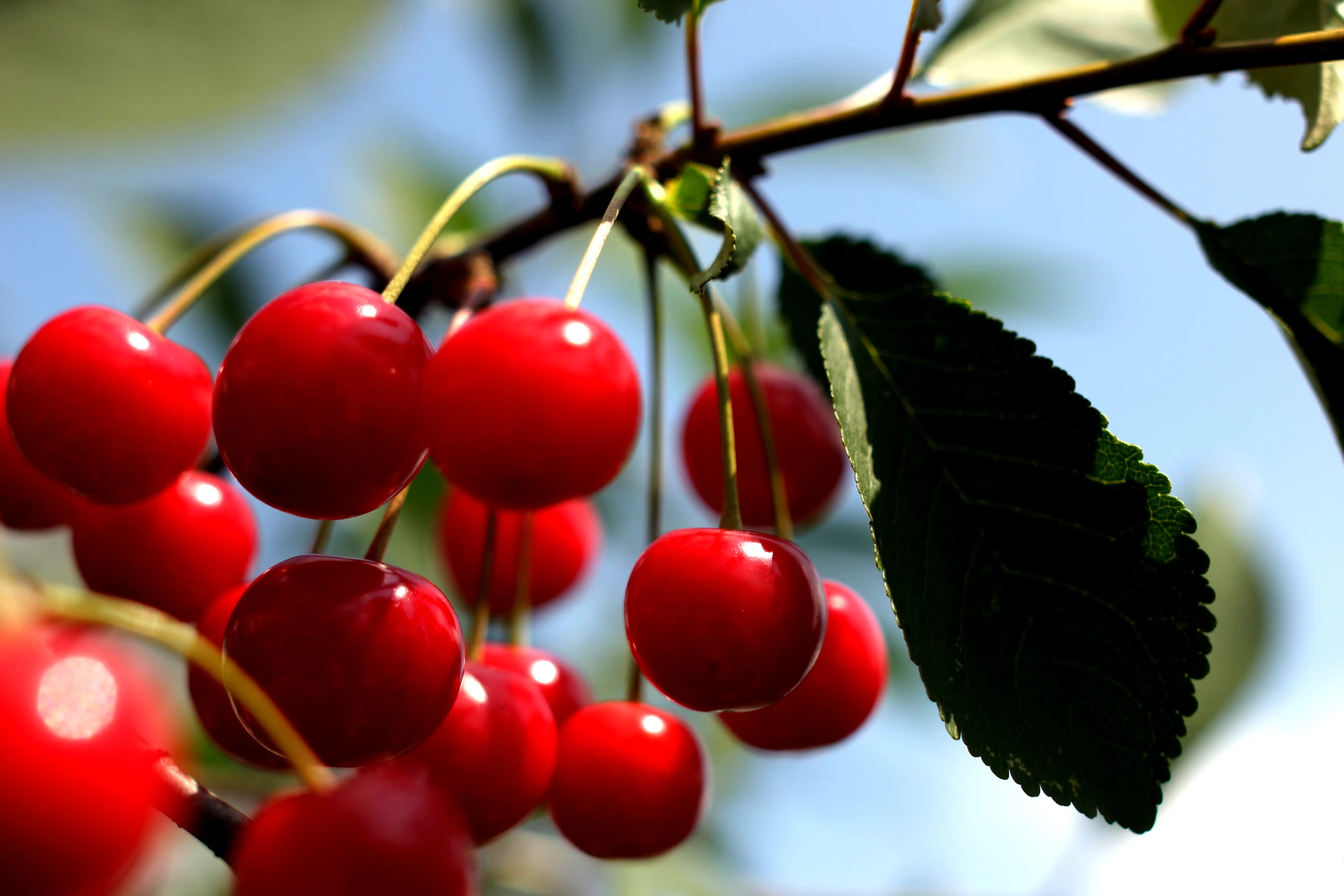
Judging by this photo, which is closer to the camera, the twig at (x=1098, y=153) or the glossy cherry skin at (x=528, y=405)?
the glossy cherry skin at (x=528, y=405)

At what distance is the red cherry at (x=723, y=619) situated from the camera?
0.76 metres

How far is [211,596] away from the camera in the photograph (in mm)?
1008

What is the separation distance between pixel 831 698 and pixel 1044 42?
0.91m

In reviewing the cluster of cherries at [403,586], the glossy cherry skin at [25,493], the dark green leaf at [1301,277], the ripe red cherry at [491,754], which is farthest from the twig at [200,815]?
the dark green leaf at [1301,277]

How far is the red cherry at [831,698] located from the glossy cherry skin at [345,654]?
0.38 meters

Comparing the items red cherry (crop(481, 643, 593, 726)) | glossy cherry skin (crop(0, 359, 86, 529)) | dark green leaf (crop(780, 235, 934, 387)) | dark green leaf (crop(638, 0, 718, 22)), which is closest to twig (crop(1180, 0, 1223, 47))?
dark green leaf (crop(780, 235, 934, 387))

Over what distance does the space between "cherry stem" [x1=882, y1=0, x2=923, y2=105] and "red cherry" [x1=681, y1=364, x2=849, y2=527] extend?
367 mm

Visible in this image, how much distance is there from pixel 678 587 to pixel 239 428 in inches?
13.6

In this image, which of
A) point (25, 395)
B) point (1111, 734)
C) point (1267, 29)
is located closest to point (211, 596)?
point (25, 395)

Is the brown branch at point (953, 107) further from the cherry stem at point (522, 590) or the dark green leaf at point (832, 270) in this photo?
the cherry stem at point (522, 590)

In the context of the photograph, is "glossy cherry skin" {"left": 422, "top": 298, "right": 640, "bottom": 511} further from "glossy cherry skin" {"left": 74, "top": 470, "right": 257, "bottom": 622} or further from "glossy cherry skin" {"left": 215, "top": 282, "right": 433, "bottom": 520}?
"glossy cherry skin" {"left": 74, "top": 470, "right": 257, "bottom": 622}

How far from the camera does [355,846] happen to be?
1.69 feet

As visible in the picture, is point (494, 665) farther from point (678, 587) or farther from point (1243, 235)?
point (1243, 235)

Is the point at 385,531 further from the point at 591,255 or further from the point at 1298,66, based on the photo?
the point at 1298,66
